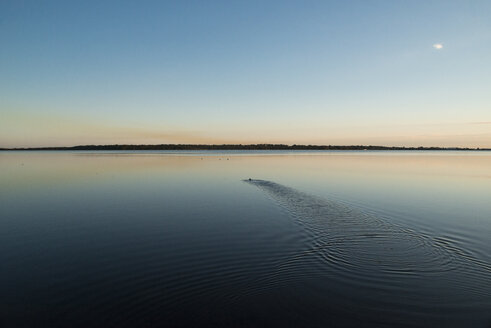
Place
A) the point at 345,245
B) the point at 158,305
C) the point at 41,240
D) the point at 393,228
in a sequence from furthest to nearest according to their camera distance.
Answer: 1. the point at 393,228
2. the point at 41,240
3. the point at 345,245
4. the point at 158,305

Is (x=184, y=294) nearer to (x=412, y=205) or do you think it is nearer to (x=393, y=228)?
(x=393, y=228)

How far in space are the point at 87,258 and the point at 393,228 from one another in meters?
13.7

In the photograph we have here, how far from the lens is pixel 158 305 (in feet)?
24.8

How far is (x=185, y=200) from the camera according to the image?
72.9 ft

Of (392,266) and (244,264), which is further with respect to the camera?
(244,264)

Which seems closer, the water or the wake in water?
the water

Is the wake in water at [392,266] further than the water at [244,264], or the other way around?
the wake in water at [392,266]

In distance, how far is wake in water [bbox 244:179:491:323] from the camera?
26.6 ft

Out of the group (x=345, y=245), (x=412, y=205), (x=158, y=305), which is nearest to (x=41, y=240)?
(x=158, y=305)

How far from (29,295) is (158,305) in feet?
12.4

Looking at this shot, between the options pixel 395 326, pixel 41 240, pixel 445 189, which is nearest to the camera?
pixel 395 326

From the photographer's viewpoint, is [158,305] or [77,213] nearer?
[158,305]

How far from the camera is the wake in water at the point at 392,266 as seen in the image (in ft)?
26.6

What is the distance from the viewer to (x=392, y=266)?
33.0 feet
